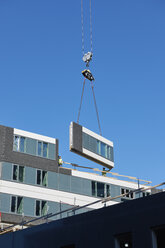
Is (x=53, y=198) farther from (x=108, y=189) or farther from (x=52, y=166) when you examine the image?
(x=108, y=189)

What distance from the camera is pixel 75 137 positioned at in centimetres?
4062

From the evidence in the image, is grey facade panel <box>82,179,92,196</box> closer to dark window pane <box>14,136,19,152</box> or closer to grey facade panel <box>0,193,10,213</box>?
dark window pane <box>14,136,19,152</box>

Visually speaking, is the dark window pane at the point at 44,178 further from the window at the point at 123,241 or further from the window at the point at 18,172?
the window at the point at 123,241

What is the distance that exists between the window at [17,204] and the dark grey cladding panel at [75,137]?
8.37 m

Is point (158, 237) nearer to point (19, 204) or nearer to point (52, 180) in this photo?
point (19, 204)

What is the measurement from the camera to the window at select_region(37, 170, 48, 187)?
46675 millimetres

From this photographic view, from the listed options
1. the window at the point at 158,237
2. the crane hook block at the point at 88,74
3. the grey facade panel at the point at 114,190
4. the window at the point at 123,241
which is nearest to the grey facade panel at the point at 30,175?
the grey facade panel at the point at 114,190

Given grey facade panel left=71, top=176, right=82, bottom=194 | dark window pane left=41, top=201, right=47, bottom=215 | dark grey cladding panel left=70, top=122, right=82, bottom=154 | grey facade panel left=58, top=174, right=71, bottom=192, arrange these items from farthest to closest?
grey facade panel left=71, top=176, right=82, bottom=194, grey facade panel left=58, top=174, right=71, bottom=192, dark window pane left=41, top=201, right=47, bottom=215, dark grey cladding panel left=70, top=122, right=82, bottom=154

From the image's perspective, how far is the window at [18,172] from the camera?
44.9 metres

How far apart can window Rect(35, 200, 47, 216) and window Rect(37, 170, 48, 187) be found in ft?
7.05

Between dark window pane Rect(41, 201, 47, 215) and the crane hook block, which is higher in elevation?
the crane hook block

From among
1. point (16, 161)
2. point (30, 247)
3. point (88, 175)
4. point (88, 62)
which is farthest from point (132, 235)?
point (88, 175)

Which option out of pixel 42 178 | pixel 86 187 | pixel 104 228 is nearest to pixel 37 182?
pixel 42 178

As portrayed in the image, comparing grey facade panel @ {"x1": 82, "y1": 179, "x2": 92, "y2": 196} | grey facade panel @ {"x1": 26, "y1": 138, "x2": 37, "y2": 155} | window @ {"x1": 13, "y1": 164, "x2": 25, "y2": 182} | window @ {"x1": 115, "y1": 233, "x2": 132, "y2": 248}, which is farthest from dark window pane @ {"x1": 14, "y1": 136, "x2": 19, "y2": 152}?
window @ {"x1": 115, "y1": 233, "x2": 132, "y2": 248}
